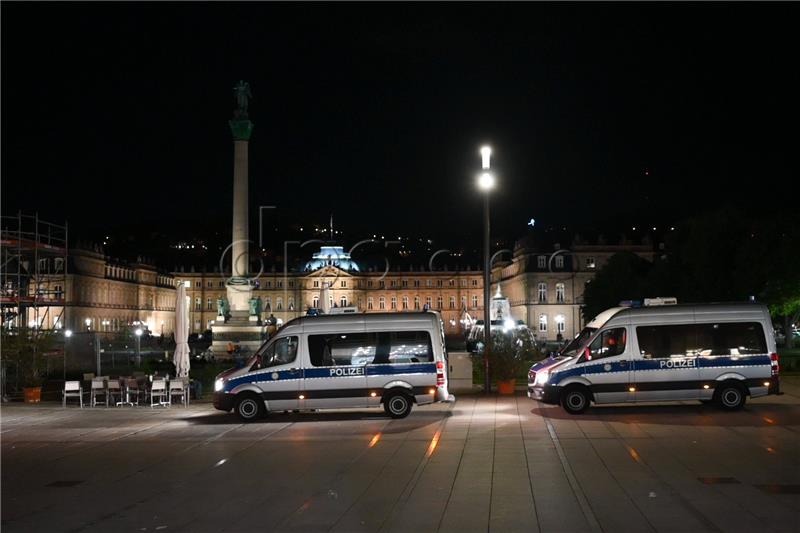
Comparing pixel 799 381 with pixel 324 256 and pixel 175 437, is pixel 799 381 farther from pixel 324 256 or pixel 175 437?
pixel 324 256

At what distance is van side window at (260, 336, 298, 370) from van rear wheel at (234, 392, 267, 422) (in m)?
0.65

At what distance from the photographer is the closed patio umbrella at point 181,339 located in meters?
28.9

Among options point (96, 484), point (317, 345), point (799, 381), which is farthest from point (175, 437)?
point (799, 381)

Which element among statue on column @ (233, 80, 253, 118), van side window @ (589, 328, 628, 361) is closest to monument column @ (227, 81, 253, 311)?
statue on column @ (233, 80, 253, 118)

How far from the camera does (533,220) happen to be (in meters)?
142

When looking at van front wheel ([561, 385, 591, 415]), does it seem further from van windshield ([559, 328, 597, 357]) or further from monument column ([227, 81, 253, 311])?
monument column ([227, 81, 253, 311])

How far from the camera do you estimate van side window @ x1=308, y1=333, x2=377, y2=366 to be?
21.0 metres

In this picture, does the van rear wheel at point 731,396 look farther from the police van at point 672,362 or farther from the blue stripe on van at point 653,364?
the blue stripe on van at point 653,364

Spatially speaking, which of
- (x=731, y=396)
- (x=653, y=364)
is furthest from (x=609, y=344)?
(x=731, y=396)

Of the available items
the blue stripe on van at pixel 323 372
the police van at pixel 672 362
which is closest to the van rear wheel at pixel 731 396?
the police van at pixel 672 362

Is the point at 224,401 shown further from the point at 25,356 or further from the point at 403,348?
the point at 25,356

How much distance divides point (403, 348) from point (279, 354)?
110 inches

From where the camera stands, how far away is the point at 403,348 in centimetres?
2109

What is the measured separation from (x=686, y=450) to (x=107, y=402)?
16551mm
